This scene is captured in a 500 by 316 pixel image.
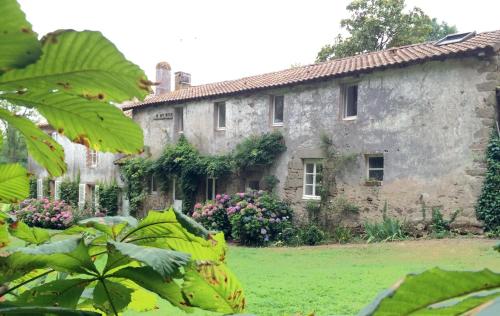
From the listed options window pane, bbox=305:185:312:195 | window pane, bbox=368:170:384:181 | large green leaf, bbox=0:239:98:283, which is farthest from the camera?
window pane, bbox=305:185:312:195

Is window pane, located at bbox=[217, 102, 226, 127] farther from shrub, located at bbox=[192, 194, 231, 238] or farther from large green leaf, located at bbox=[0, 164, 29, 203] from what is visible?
large green leaf, located at bbox=[0, 164, 29, 203]

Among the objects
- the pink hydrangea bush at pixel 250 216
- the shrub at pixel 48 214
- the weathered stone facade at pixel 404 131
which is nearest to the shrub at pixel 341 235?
the weathered stone facade at pixel 404 131

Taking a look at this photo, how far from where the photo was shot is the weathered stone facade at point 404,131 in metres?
10.0

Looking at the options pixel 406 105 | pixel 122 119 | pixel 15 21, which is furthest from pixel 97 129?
pixel 406 105

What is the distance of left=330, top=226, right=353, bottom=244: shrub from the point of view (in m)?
11.4

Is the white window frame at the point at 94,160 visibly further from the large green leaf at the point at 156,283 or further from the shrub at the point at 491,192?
the large green leaf at the point at 156,283

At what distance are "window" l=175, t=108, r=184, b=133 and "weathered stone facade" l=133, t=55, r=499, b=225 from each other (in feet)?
12.0

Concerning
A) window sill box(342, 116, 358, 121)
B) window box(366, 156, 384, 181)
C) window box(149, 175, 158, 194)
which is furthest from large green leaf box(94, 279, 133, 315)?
window box(149, 175, 158, 194)

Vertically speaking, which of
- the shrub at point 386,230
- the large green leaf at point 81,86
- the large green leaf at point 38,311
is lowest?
the shrub at point 386,230

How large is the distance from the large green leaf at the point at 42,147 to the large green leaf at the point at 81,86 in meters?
0.05

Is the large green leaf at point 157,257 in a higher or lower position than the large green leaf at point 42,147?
lower

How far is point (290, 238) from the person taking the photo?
12.1m

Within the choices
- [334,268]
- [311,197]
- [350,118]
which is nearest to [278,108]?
[350,118]

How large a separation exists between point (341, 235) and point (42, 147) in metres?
11.3
